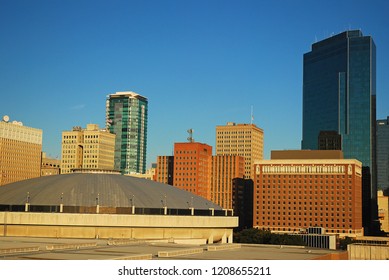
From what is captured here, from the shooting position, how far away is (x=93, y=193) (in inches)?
3671

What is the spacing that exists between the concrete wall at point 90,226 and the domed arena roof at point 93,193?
3.78 m

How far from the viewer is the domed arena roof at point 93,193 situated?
9125 centimetres

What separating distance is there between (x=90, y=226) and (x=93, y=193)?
8.02m

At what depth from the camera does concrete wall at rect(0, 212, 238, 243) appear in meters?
85.5

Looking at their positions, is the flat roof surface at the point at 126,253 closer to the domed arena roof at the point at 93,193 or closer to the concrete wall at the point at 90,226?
the concrete wall at the point at 90,226

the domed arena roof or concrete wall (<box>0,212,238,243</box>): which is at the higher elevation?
the domed arena roof

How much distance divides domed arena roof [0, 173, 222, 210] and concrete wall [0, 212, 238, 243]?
3.78 metres

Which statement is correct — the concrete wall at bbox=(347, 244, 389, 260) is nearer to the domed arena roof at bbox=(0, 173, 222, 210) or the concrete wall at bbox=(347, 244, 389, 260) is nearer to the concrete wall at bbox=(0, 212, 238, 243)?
the concrete wall at bbox=(0, 212, 238, 243)

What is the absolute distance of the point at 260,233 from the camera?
148 meters

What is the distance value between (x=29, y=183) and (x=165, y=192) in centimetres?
2093

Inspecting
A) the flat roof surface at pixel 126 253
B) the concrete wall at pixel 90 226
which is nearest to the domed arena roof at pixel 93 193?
the concrete wall at pixel 90 226

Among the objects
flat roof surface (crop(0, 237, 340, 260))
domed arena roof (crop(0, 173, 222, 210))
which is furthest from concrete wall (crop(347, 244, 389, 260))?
domed arena roof (crop(0, 173, 222, 210))

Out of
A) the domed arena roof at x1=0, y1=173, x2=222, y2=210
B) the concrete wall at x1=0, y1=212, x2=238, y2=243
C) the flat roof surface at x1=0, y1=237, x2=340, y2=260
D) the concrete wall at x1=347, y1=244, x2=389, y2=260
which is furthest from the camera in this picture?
the domed arena roof at x1=0, y1=173, x2=222, y2=210
